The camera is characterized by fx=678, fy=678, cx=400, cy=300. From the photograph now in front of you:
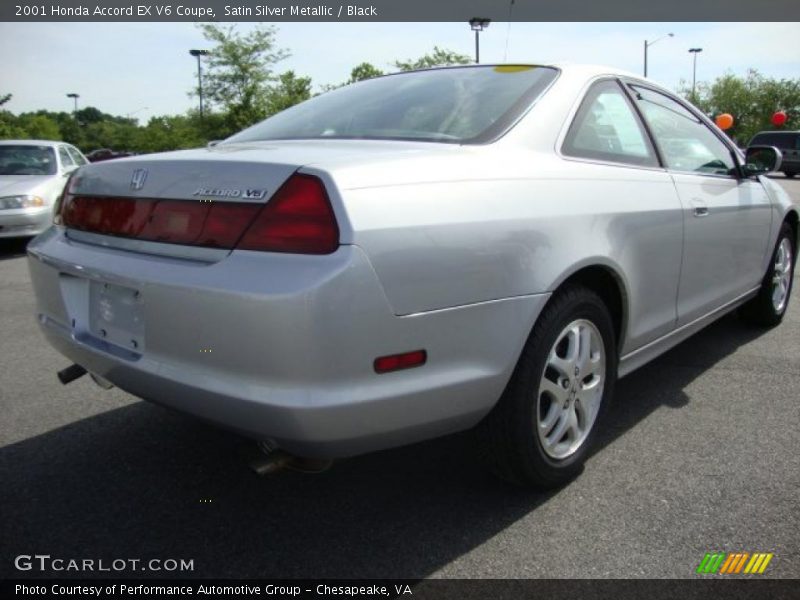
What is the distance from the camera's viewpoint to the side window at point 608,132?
2.53 metres

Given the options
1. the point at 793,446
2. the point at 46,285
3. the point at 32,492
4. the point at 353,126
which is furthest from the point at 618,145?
the point at 32,492

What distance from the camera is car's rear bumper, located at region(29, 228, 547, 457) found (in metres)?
1.68

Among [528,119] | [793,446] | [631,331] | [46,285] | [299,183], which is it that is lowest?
[793,446]

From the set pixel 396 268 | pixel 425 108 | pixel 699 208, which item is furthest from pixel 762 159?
pixel 396 268

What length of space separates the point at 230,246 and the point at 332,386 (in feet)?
1.54

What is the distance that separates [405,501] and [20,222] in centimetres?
782

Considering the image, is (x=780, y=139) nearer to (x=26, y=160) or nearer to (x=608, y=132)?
(x=26, y=160)

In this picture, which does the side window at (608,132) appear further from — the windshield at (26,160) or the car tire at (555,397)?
the windshield at (26,160)

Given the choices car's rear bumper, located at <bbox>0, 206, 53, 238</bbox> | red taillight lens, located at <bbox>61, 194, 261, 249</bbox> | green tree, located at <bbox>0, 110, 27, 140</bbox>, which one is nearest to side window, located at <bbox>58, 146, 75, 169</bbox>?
car's rear bumper, located at <bbox>0, 206, 53, 238</bbox>

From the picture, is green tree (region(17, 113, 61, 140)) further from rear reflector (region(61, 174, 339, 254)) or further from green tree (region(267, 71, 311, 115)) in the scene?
rear reflector (region(61, 174, 339, 254))

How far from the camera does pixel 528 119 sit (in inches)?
92.4

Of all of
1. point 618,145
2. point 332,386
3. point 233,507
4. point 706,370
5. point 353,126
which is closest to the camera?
point 332,386

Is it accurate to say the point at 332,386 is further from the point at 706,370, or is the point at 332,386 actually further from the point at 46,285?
the point at 706,370

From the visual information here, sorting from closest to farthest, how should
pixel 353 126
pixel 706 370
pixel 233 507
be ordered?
pixel 233 507 < pixel 353 126 < pixel 706 370
